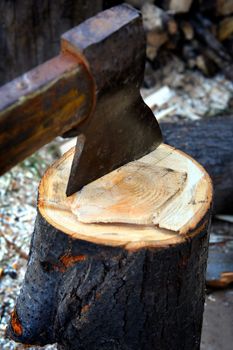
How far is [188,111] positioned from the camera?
16.0 ft

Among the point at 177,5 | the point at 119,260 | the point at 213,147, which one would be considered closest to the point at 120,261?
the point at 119,260

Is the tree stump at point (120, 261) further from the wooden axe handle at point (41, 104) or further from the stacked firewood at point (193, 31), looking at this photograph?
the stacked firewood at point (193, 31)

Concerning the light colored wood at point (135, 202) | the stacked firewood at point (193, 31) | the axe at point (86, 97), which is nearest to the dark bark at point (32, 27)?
the stacked firewood at point (193, 31)

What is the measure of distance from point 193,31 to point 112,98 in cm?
314

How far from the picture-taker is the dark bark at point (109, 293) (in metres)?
2.20

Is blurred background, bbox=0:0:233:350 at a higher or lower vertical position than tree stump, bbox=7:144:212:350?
lower

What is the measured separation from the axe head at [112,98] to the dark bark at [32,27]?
2086mm

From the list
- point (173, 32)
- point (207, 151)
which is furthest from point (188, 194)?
point (173, 32)

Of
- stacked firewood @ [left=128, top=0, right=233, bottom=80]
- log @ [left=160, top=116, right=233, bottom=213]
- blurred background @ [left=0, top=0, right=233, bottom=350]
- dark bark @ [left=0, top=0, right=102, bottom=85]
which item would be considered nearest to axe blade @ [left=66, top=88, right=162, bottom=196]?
blurred background @ [left=0, top=0, right=233, bottom=350]

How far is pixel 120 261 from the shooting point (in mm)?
2176

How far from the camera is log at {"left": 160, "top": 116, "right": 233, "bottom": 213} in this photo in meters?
3.63

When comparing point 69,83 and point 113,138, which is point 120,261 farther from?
point 69,83

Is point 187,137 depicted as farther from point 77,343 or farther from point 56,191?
point 77,343

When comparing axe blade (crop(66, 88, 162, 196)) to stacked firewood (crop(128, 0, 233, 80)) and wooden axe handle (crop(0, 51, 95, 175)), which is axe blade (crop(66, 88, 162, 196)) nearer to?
wooden axe handle (crop(0, 51, 95, 175))
